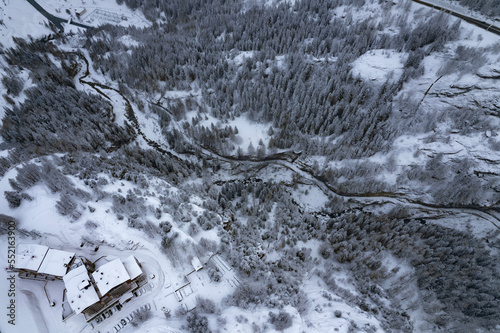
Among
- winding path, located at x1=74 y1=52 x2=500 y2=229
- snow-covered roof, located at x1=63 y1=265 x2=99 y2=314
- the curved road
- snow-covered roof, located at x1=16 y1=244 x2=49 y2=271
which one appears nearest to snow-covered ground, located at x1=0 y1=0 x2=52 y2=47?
the curved road

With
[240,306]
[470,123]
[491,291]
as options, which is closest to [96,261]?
[240,306]

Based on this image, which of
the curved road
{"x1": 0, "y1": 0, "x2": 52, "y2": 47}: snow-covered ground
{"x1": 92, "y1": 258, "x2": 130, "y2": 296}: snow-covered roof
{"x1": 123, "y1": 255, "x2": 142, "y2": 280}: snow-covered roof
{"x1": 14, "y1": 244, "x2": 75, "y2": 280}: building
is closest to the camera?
{"x1": 92, "y1": 258, "x2": 130, "y2": 296}: snow-covered roof

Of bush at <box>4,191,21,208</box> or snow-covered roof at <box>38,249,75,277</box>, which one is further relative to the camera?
bush at <box>4,191,21,208</box>

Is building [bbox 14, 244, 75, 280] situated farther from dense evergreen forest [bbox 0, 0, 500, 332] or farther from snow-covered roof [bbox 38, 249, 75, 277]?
dense evergreen forest [bbox 0, 0, 500, 332]

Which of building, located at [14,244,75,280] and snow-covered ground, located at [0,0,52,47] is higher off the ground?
snow-covered ground, located at [0,0,52,47]

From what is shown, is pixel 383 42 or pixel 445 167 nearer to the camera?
pixel 445 167

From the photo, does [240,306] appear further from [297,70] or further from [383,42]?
[383,42]

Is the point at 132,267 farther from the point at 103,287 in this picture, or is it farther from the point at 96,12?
the point at 96,12

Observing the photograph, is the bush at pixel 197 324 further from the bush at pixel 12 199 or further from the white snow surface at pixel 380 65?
the white snow surface at pixel 380 65
